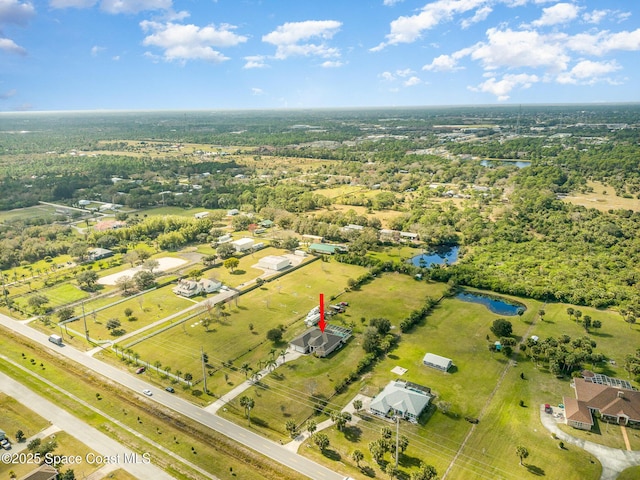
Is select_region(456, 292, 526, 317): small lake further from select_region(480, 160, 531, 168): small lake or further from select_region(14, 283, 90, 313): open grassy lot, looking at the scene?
select_region(480, 160, 531, 168): small lake

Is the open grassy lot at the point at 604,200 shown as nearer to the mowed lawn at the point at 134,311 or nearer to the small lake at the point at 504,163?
the small lake at the point at 504,163

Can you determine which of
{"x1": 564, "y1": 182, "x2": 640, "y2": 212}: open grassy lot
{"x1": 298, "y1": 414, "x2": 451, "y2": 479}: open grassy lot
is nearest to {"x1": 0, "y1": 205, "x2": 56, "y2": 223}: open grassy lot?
{"x1": 298, "y1": 414, "x2": 451, "y2": 479}: open grassy lot

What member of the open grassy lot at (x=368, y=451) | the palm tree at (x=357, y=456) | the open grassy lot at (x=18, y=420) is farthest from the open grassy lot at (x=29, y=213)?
the palm tree at (x=357, y=456)

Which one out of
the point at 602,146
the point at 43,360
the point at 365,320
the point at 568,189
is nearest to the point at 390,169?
the point at 568,189

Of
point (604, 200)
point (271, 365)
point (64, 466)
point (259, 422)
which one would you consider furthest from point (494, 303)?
point (604, 200)

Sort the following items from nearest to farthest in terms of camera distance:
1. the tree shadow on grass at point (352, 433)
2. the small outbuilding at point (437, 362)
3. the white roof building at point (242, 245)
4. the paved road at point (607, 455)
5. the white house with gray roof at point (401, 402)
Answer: the paved road at point (607, 455) < the tree shadow on grass at point (352, 433) < the white house with gray roof at point (401, 402) < the small outbuilding at point (437, 362) < the white roof building at point (242, 245)

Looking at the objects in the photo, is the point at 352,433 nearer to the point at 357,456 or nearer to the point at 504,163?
the point at 357,456
